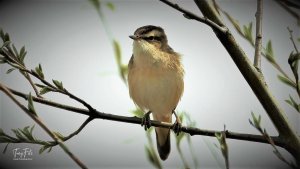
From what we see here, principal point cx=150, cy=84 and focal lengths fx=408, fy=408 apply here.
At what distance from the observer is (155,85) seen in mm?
2215

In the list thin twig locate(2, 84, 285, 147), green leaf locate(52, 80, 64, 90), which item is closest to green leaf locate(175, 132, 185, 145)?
thin twig locate(2, 84, 285, 147)

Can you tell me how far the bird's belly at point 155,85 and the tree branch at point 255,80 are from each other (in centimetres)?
116

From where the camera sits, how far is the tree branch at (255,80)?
1.04 m

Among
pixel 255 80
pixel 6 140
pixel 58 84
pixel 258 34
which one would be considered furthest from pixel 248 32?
pixel 6 140

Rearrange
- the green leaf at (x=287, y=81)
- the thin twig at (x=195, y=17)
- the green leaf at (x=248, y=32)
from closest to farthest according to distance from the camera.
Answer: the thin twig at (x=195, y=17) < the green leaf at (x=287, y=81) < the green leaf at (x=248, y=32)

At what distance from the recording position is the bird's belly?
222 centimetres

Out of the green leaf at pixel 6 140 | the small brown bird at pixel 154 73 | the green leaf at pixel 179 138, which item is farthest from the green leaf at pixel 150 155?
the small brown bird at pixel 154 73

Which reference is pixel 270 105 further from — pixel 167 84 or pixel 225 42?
pixel 167 84

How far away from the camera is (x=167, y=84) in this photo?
2232 millimetres

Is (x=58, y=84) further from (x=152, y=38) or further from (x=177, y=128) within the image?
(x=152, y=38)

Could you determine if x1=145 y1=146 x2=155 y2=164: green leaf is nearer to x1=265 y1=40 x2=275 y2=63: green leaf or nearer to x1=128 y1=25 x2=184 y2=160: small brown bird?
x1=265 y1=40 x2=275 y2=63: green leaf

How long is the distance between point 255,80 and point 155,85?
118 centimetres

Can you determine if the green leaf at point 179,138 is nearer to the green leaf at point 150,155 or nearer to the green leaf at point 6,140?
the green leaf at point 150,155

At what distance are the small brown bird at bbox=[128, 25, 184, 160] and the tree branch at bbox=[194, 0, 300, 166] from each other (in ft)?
3.60
